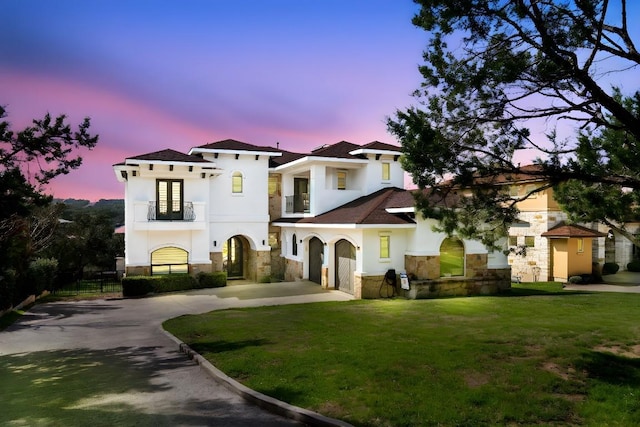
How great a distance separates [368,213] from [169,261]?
39.1 feet

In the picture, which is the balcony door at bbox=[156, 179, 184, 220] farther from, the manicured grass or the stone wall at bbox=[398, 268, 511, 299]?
the stone wall at bbox=[398, 268, 511, 299]

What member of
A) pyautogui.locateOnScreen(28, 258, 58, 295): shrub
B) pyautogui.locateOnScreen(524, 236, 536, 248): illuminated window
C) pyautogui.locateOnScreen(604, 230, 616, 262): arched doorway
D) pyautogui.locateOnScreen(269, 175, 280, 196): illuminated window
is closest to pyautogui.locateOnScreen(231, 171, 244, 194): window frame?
pyautogui.locateOnScreen(269, 175, 280, 196): illuminated window

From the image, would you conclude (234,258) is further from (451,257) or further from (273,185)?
(451,257)

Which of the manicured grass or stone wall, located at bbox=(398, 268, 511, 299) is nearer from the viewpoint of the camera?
the manicured grass

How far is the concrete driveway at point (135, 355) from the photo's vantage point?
7.35m

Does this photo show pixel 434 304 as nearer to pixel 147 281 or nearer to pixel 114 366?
pixel 114 366

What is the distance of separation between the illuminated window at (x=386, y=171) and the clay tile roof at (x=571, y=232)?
11854 mm

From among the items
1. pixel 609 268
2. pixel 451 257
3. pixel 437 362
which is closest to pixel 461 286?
pixel 451 257

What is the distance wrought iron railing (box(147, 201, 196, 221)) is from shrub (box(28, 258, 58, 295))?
5772 millimetres

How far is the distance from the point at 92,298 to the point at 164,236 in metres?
4.84

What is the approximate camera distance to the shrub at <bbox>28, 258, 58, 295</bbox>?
850 inches

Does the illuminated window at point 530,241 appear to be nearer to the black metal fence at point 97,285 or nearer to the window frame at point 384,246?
the window frame at point 384,246

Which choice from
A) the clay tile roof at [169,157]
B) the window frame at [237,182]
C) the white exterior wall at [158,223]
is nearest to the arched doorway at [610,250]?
the window frame at [237,182]

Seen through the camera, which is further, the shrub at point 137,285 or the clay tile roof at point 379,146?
the clay tile roof at point 379,146
